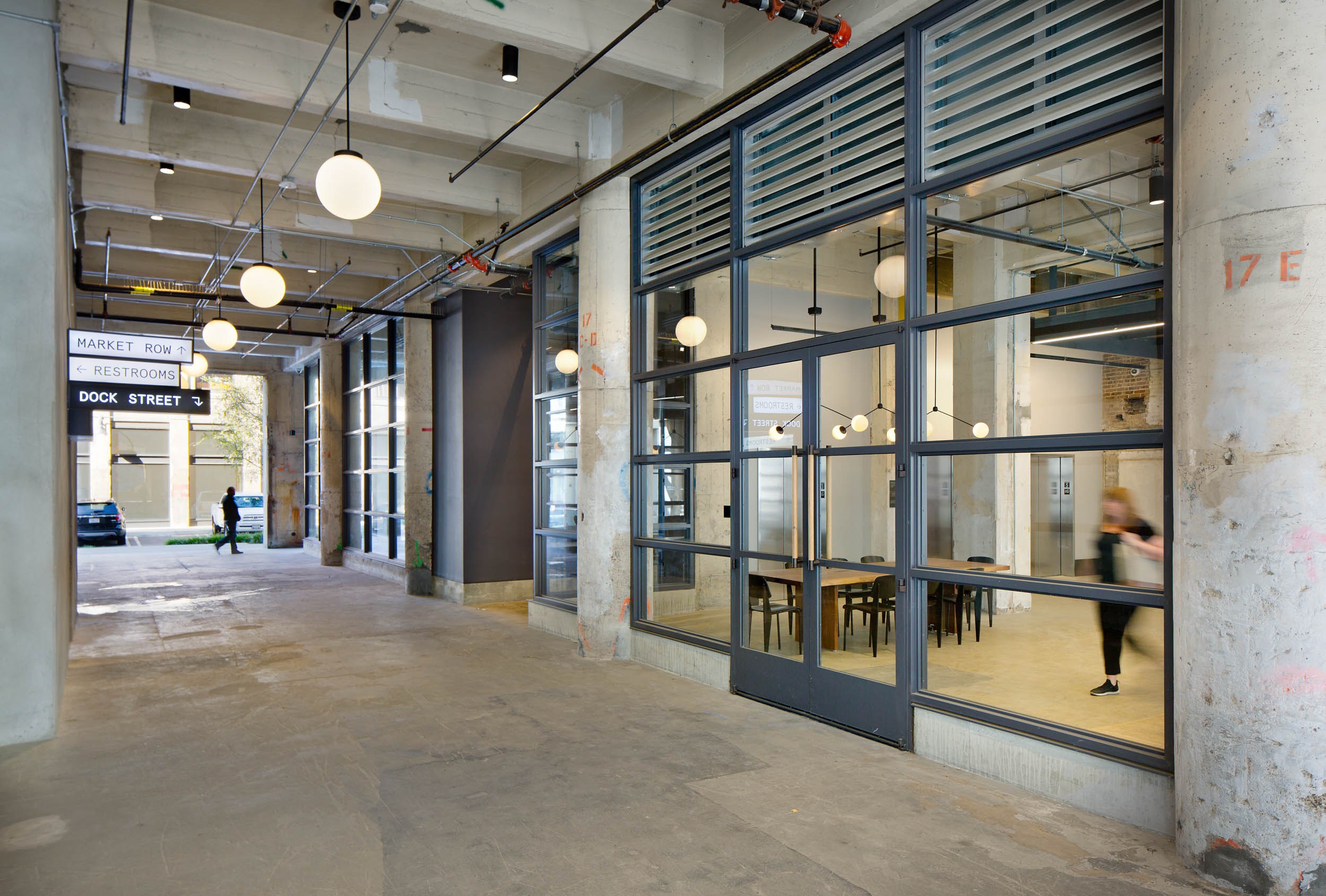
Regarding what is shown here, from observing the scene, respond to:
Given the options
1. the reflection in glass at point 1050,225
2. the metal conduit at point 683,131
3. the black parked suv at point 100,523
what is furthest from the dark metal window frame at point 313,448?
the reflection in glass at point 1050,225

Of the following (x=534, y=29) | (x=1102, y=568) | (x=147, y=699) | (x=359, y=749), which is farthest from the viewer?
(x=147, y=699)

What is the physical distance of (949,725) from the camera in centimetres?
459

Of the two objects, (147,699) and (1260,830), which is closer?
(1260,830)

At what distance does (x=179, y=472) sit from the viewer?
2820 centimetres

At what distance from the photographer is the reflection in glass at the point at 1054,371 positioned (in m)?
4.23

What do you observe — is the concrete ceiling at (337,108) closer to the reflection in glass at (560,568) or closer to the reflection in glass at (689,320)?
the reflection in glass at (689,320)

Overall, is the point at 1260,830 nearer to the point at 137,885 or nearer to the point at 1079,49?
the point at 1079,49

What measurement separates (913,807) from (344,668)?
198 inches

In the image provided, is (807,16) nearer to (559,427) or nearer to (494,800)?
(494,800)

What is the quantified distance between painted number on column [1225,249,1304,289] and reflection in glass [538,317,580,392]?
21.3 ft

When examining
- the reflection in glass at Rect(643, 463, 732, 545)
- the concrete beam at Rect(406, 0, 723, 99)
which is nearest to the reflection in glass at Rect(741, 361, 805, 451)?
the reflection in glass at Rect(643, 463, 732, 545)

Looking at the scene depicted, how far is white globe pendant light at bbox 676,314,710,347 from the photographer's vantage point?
704 centimetres

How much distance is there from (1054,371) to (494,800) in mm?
7088

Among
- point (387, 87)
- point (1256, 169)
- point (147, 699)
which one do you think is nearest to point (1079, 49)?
point (1256, 169)
